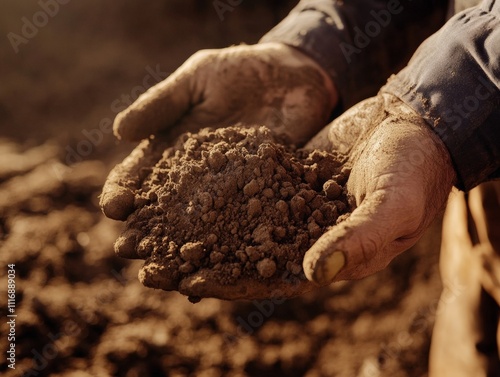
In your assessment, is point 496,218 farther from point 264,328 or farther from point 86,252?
point 86,252

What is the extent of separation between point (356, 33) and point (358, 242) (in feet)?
3.11

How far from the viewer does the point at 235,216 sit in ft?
3.42

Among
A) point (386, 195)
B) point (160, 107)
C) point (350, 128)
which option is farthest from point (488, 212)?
point (160, 107)

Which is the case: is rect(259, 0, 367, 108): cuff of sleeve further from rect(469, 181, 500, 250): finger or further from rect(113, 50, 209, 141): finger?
rect(469, 181, 500, 250): finger

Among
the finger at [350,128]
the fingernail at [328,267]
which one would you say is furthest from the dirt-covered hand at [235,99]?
the fingernail at [328,267]

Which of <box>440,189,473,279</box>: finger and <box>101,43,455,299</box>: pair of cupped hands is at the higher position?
<box>101,43,455,299</box>: pair of cupped hands

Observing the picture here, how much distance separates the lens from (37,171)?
102 inches

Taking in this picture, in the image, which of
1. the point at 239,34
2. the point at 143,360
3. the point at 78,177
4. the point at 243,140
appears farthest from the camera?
the point at 239,34

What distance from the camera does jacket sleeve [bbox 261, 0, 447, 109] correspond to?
5.01 feet

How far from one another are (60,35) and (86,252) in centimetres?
201

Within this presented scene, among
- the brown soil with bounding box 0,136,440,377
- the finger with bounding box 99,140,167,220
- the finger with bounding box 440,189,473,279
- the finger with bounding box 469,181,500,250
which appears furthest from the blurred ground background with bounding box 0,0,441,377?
the finger with bounding box 99,140,167,220

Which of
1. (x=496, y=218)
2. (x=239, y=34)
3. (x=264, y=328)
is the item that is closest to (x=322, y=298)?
(x=264, y=328)

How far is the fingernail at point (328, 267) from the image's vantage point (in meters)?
0.80

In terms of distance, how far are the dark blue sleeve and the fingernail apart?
0.38 meters
